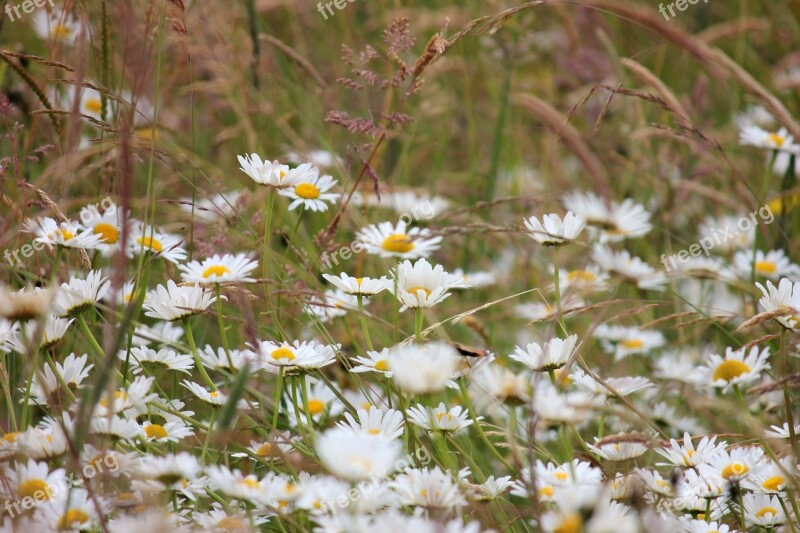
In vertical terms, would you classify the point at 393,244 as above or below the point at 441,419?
above

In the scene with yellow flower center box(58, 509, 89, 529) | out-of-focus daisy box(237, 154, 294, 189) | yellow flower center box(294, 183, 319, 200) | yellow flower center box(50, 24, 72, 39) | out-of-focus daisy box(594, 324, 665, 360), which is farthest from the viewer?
out-of-focus daisy box(594, 324, 665, 360)

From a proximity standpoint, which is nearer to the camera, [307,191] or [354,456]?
[354,456]

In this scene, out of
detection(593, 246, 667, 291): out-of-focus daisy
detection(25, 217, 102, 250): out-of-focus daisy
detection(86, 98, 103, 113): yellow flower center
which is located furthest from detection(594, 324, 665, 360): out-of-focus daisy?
detection(86, 98, 103, 113): yellow flower center

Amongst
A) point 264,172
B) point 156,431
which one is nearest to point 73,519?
point 156,431

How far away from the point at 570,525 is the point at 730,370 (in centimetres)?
56

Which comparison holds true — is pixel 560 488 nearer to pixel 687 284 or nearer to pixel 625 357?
pixel 625 357

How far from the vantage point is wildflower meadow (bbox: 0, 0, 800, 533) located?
0.94m

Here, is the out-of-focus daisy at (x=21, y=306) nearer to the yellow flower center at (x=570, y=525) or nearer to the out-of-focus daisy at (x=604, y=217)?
the yellow flower center at (x=570, y=525)

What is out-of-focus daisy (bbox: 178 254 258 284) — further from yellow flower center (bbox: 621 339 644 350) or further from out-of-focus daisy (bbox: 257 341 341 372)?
yellow flower center (bbox: 621 339 644 350)

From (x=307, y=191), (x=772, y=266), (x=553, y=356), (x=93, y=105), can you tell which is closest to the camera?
(x=553, y=356)

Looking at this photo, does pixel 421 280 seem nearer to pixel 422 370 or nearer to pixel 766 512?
pixel 422 370

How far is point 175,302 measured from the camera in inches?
46.9

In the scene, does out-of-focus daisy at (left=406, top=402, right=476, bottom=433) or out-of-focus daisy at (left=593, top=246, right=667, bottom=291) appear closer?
out-of-focus daisy at (left=406, top=402, right=476, bottom=433)

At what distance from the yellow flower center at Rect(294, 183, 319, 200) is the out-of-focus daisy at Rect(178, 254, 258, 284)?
0.58 ft
